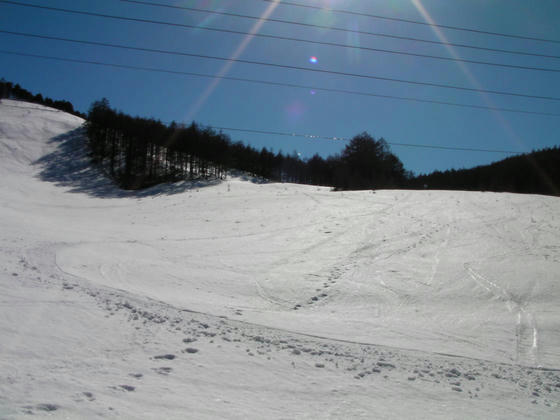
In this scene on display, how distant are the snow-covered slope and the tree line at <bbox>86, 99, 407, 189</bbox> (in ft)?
89.5

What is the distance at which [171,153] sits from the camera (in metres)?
47.3

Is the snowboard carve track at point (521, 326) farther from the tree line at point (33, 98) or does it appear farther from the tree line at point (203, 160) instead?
the tree line at point (33, 98)

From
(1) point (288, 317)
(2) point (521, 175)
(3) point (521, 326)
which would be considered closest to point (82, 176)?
(1) point (288, 317)

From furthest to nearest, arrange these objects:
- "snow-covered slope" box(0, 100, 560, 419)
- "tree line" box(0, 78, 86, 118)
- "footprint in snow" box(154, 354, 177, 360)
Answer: "tree line" box(0, 78, 86, 118)
"footprint in snow" box(154, 354, 177, 360)
"snow-covered slope" box(0, 100, 560, 419)

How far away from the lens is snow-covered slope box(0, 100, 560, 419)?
384 centimetres

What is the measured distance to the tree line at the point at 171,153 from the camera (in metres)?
44.4

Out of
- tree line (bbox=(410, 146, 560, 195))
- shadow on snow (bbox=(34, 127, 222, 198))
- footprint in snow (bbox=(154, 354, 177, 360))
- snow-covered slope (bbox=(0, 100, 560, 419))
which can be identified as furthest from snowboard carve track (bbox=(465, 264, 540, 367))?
tree line (bbox=(410, 146, 560, 195))

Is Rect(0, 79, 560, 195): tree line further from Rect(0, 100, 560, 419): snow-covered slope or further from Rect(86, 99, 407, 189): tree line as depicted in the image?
Rect(0, 100, 560, 419): snow-covered slope

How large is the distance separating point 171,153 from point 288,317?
44.1 metres

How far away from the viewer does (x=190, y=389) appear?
151 inches

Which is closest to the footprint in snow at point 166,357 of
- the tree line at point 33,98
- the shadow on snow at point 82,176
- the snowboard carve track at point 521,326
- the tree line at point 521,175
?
the snowboard carve track at point 521,326

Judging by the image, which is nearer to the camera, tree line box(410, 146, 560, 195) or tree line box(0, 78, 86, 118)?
tree line box(410, 146, 560, 195)

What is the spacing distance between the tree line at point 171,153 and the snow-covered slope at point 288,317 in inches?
1074

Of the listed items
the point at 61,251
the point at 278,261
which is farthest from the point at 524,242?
the point at 61,251
